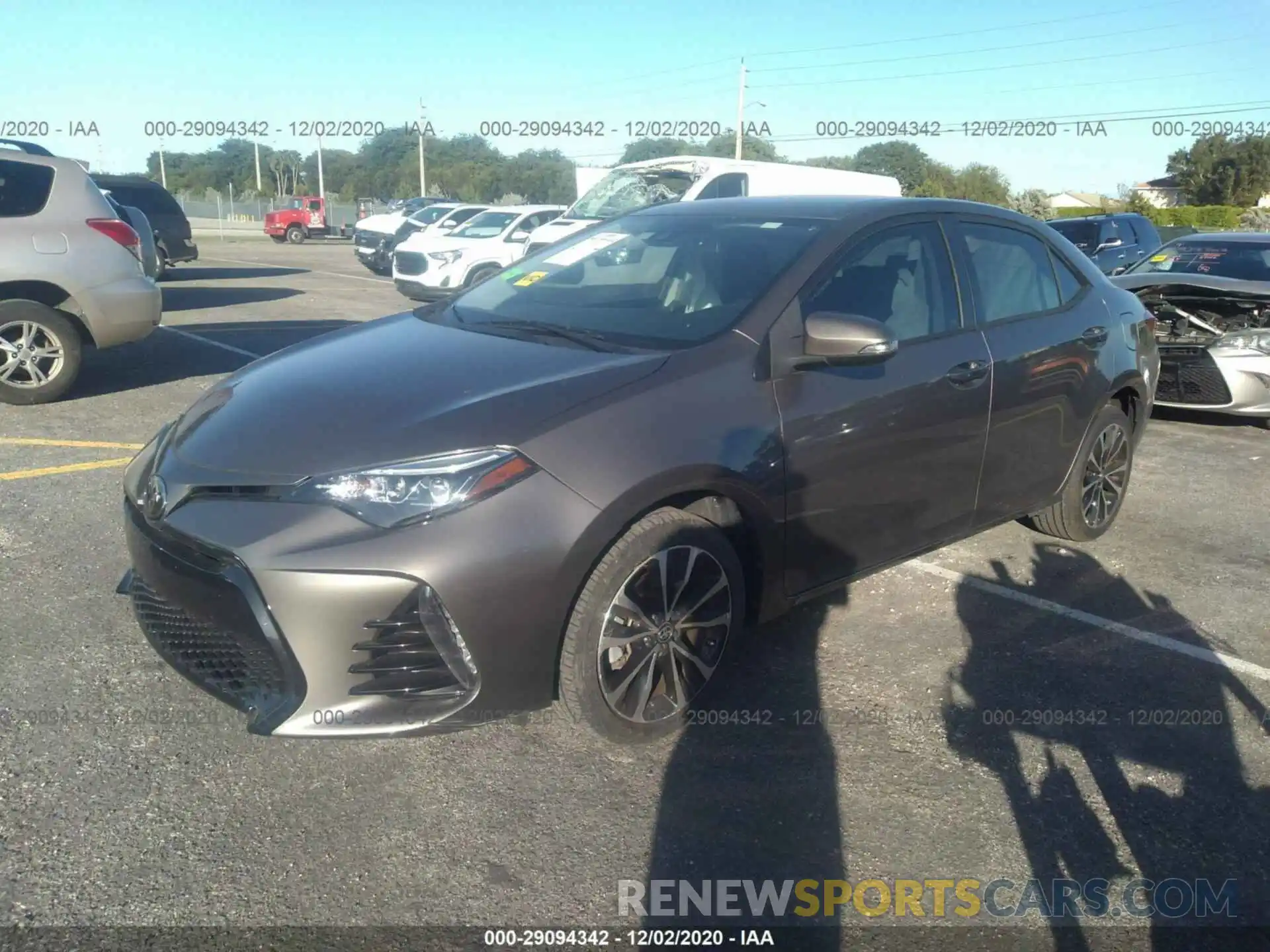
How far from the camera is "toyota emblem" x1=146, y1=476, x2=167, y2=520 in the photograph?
289 centimetres

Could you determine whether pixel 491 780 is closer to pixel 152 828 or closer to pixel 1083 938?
pixel 152 828

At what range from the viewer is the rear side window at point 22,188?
7082 mm

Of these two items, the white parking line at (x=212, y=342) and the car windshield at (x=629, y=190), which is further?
the car windshield at (x=629, y=190)

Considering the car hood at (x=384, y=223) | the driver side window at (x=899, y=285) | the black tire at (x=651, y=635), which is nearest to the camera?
the black tire at (x=651, y=635)

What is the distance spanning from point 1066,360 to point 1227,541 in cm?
164

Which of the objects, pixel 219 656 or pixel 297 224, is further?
pixel 297 224

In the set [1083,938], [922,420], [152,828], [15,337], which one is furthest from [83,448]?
[1083,938]

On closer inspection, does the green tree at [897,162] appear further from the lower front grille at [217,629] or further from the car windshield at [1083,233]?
the lower front grille at [217,629]

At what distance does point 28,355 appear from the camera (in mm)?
7195

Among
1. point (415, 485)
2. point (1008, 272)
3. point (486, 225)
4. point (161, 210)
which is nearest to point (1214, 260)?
point (1008, 272)

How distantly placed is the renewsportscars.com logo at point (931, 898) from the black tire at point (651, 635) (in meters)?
0.55

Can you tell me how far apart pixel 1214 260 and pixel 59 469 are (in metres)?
8.72

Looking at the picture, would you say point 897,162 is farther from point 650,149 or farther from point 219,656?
point 219,656

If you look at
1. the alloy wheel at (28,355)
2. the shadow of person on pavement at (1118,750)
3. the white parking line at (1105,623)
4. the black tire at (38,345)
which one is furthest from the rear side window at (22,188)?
the shadow of person on pavement at (1118,750)
